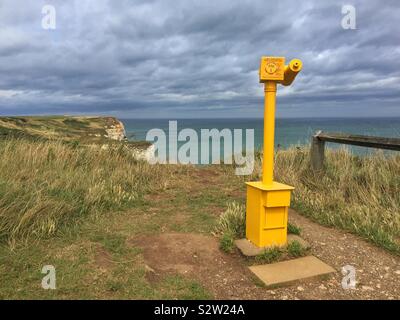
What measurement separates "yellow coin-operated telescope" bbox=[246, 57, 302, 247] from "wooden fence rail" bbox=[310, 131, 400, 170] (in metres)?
2.06

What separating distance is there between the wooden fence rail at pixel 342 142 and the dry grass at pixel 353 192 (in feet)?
0.81

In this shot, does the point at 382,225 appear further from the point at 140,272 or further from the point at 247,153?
the point at 247,153

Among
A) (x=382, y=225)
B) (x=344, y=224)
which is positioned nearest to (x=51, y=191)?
(x=344, y=224)

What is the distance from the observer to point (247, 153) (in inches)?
391

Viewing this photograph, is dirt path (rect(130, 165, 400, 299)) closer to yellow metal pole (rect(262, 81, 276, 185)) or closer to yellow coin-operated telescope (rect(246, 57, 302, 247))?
yellow coin-operated telescope (rect(246, 57, 302, 247))

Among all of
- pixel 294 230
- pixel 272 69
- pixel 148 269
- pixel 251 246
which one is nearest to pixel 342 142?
pixel 294 230

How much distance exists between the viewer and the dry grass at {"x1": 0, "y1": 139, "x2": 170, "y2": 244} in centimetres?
420

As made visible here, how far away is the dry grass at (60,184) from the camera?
4195mm

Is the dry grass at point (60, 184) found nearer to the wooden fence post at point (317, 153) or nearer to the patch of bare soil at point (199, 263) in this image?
the patch of bare soil at point (199, 263)

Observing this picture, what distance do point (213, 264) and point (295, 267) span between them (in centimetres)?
78

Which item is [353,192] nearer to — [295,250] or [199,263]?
[295,250]

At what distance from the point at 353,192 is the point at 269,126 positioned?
2.39 metres

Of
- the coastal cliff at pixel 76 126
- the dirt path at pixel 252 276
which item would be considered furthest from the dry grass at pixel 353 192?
the coastal cliff at pixel 76 126

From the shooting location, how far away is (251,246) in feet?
12.5
